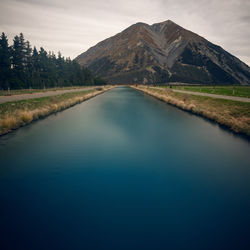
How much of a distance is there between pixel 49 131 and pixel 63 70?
111 m

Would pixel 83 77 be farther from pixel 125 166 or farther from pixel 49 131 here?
pixel 125 166

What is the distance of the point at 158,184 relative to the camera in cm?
779

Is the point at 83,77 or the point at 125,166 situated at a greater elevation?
the point at 83,77

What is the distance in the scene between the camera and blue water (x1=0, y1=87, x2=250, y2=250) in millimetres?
4914

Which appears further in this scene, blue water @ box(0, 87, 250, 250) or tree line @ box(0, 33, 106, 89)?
tree line @ box(0, 33, 106, 89)

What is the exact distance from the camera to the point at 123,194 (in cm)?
693

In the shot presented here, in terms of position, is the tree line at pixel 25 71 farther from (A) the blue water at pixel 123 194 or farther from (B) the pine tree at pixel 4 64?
(A) the blue water at pixel 123 194

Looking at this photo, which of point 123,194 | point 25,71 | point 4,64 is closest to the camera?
point 123,194

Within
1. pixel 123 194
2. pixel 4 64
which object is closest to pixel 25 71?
pixel 4 64

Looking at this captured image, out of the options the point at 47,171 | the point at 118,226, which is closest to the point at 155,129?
the point at 47,171

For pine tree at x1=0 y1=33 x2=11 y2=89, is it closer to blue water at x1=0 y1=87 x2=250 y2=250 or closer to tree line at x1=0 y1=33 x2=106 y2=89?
tree line at x1=0 y1=33 x2=106 y2=89

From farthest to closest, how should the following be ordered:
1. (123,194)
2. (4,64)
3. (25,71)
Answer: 1. (25,71)
2. (4,64)
3. (123,194)

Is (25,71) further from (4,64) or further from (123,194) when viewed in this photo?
(123,194)

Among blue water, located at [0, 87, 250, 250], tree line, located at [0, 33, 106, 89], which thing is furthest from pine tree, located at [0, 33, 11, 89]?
blue water, located at [0, 87, 250, 250]
